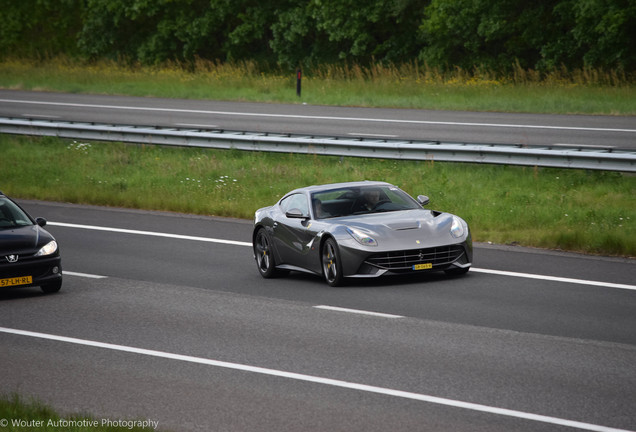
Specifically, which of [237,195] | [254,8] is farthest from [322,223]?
[254,8]

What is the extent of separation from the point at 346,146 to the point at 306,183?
1336mm

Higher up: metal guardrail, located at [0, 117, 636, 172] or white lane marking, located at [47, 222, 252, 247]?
metal guardrail, located at [0, 117, 636, 172]

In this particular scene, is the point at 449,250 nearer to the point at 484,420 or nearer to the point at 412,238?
the point at 412,238

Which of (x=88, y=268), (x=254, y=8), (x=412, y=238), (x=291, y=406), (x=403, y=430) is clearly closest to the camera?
(x=403, y=430)

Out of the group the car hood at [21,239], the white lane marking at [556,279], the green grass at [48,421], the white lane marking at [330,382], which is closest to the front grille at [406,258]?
the white lane marking at [556,279]

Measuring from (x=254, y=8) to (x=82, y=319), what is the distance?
4574 cm

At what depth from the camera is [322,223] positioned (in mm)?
13789

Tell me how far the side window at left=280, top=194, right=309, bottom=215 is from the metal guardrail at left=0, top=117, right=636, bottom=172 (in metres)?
6.57

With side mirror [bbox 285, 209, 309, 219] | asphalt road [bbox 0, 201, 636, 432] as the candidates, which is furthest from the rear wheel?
side mirror [bbox 285, 209, 309, 219]

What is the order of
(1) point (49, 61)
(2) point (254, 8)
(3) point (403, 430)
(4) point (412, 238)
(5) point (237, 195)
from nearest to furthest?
(3) point (403, 430) → (4) point (412, 238) → (5) point (237, 195) → (2) point (254, 8) → (1) point (49, 61)

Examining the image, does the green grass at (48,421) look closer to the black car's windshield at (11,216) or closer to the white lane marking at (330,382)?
the white lane marking at (330,382)

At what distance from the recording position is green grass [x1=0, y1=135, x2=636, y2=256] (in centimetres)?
1733

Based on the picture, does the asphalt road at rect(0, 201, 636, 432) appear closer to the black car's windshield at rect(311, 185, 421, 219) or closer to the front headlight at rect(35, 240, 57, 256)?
the front headlight at rect(35, 240, 57, 256)

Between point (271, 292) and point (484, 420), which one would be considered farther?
point (271, 292)
